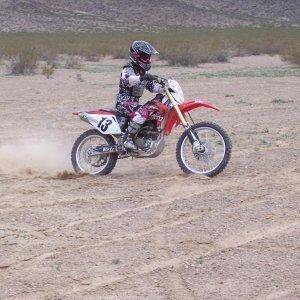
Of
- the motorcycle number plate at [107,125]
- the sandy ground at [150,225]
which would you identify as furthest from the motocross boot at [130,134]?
the sandy ground at [150,225]

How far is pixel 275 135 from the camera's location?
12195 mm

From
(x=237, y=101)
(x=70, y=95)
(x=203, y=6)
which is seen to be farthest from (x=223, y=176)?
(x=203, y=6)

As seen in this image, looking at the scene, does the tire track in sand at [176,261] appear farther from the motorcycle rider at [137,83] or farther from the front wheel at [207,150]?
the motorcycle rider at [137,83]

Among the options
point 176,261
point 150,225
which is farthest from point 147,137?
point 176,261

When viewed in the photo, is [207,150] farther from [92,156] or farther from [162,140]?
[92,156]

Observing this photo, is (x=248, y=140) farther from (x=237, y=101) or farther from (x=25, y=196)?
(x=237, y=101)

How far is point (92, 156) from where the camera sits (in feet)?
31.2

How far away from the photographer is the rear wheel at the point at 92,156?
9.50m

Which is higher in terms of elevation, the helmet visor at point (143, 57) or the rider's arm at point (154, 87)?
the helmet visor at point (143, 57)

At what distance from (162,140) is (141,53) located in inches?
39.0

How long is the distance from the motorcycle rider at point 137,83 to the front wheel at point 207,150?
1.69ft

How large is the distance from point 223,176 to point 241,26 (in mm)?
79979

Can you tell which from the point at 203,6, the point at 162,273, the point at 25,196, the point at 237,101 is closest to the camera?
the point at 162,273

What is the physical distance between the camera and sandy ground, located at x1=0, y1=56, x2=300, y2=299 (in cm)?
559
